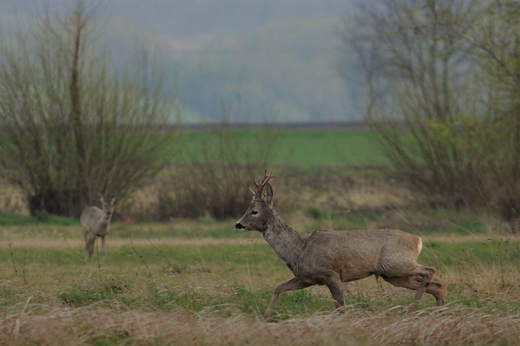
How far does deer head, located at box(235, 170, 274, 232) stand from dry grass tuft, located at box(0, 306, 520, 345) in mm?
1572

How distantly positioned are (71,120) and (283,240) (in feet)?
53.8

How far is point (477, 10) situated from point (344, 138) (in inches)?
2056

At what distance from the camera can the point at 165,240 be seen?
19750 millimetres

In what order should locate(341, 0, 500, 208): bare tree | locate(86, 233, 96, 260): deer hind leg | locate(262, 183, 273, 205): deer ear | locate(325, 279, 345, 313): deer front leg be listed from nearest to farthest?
locate(325, 279, 345, 313): deer front leg, locate(262, 183, 273, 205): deer ear, locate(86, 233, 96, 260): deer hind leg, locate(341, 0, 500, 208): bare tree

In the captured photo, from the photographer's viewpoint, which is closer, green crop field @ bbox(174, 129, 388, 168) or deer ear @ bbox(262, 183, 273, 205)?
Answer: deer ear @ bbox(262, 183, 273, 205)

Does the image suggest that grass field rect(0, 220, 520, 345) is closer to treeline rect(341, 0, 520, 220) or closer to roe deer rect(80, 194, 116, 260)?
roe deer rect(80, 194, 116, 260)

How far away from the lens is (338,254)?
11.0m

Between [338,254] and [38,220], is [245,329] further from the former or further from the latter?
[38,220]

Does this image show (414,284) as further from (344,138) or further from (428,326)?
A: (344,138)

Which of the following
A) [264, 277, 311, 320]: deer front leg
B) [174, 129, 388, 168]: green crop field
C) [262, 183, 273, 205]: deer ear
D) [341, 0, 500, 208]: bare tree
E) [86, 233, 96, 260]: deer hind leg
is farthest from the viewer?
[174, 129, 388, 168]: green crop field

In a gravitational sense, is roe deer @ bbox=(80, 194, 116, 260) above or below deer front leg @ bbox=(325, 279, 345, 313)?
below

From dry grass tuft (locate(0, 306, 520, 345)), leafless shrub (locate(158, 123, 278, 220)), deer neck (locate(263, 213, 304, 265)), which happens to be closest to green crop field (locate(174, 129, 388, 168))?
leafless shrub (locate(158, 123, 278, 220))

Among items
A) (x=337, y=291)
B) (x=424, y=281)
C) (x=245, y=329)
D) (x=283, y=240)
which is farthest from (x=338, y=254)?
(x=245, y=329)

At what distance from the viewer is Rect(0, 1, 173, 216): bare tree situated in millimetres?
25906
